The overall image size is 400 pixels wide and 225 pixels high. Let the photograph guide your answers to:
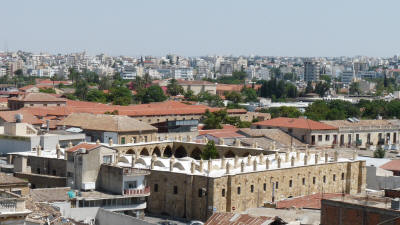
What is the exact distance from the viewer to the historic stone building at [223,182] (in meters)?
39.7

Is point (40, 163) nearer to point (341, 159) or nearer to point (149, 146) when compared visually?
point (149, 146)

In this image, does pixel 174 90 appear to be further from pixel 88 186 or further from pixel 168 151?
pixel 88 186

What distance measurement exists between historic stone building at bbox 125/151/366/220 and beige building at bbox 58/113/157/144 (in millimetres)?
13581

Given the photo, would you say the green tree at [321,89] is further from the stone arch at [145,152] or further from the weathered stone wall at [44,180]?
the weathered stone wall at [44,180]

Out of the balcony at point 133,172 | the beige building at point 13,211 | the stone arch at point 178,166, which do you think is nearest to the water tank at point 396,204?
the beige building at point 13,211

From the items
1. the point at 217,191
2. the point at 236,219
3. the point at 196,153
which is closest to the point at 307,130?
the point at 196,153

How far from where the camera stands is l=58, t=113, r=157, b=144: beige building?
5691 cm

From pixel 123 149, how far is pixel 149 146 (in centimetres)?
293

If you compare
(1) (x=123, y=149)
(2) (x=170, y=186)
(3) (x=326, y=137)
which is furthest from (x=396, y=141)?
(2) (x=170, y=186)

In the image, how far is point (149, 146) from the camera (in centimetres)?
5131

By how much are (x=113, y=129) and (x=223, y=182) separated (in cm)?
1878

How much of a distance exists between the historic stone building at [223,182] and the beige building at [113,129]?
44.6 feet

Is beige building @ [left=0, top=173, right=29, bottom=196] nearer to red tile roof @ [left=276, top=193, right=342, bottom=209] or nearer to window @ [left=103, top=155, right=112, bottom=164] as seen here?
window @ [left=103, top=155, right=112, bottom=164]

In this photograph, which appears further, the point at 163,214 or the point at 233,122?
the point at 233,122
